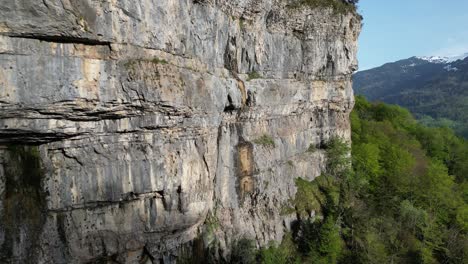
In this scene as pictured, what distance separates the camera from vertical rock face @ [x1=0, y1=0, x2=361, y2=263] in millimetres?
10789

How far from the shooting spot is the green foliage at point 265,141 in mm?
22589

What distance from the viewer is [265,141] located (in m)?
23.1

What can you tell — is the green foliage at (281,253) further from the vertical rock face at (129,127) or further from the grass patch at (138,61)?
the grass patch at (138,61)

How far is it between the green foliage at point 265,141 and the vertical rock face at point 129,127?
429 millimetres

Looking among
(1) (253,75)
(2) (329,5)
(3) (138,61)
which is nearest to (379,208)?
(2) (329,5)

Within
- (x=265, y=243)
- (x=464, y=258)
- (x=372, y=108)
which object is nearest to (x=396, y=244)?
(x=464, y=258)

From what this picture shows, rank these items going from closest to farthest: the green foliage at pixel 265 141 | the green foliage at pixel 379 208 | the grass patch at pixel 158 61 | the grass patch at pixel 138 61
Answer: the grass patch at pixel 138 61
the grass patch at pixel 158 61
the green foliage at pixel 265 141
the green foliage at pixel 379 208

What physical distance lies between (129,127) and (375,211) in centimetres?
2556

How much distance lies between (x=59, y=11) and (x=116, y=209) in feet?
25.0

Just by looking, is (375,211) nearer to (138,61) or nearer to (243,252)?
(243,252)

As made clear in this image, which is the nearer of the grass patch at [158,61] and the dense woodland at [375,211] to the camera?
the grass patch at [158,61]

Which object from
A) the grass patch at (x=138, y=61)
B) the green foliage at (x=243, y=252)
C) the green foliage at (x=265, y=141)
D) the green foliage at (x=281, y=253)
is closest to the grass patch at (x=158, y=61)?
the grass patch at (x=138, y=61)

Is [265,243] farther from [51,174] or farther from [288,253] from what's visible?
[51,174]

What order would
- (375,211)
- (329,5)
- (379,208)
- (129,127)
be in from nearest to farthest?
(129,127)
(329,5)
(375,211)
(379,208)
